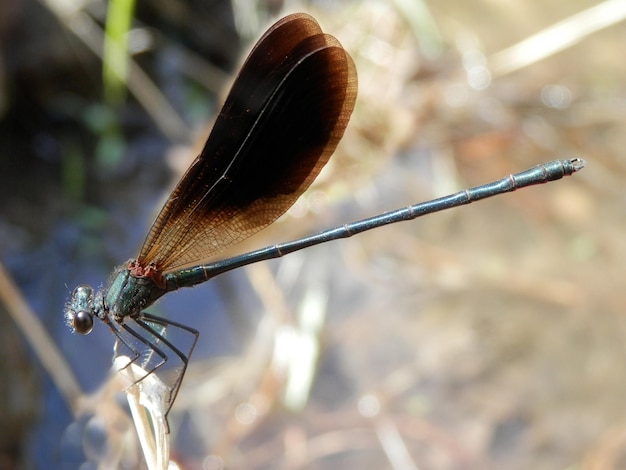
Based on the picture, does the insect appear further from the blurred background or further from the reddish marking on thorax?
the blurred background

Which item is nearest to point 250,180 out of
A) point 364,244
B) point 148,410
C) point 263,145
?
point 263,145

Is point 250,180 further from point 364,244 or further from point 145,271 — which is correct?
point 364,244

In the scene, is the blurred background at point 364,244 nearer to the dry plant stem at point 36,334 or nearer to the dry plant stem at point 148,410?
the dry plant stem at point 36,334

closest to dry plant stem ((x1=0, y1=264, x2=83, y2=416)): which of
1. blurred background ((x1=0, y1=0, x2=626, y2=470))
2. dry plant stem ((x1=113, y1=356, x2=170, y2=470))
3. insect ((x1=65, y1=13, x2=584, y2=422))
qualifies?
blurred background ((x1=0, y1=0, x2=626, y2=470))

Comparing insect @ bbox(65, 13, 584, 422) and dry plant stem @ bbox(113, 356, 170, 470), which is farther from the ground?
insect @ bbox(65, 13, 584, 422)

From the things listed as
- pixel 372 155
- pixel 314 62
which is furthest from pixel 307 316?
pixel 314 62

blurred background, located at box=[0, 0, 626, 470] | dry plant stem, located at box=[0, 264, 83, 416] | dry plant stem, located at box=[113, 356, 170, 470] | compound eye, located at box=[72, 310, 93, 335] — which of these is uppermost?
blurred background, located at box=[0, 0, 626, 470]
